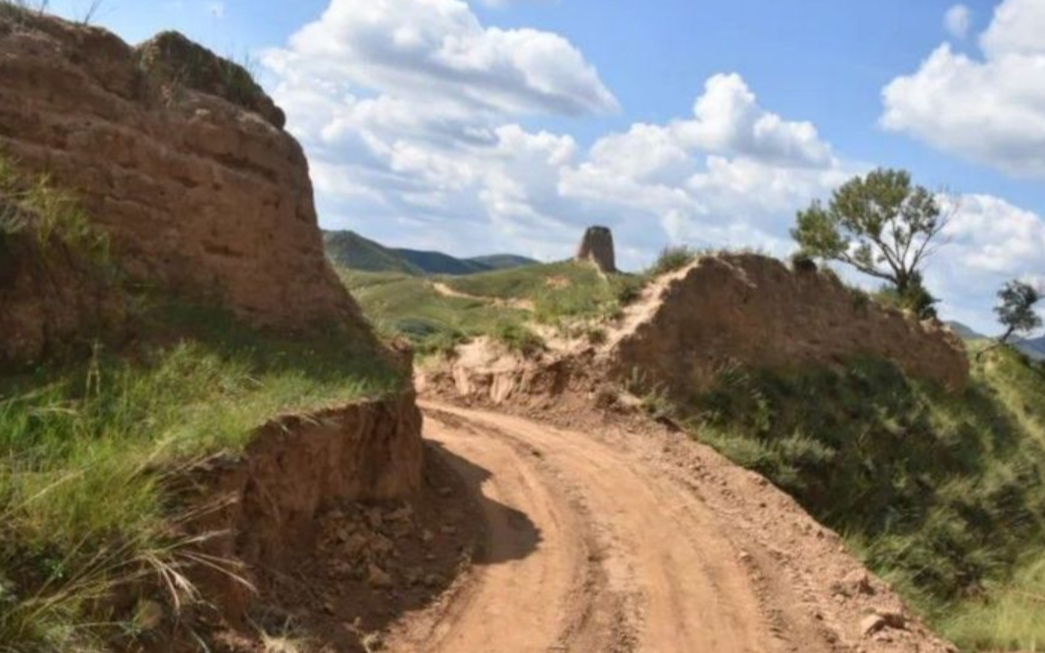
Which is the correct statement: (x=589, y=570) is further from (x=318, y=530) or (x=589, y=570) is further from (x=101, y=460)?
(x=101, y=460)

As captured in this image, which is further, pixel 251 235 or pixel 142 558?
pixel 251 235

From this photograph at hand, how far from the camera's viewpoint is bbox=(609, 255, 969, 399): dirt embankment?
1627cm

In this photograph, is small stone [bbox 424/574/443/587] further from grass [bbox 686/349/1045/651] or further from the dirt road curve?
grass [bbox 686/349/1045/651]

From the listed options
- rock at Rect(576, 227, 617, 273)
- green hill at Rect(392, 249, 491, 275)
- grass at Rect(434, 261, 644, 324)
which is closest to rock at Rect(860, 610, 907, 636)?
grass at Rect(434, 261, 644, 324)

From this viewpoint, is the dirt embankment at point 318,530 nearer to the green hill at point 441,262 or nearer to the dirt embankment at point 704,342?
the dirt embankment at point 704,342

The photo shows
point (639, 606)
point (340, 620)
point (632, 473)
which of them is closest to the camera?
point (340, 620)

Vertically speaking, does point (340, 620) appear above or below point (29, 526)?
below

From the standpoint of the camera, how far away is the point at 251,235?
9898 mm

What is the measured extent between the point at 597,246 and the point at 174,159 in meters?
22.9

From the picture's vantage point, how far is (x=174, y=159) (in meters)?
9.38

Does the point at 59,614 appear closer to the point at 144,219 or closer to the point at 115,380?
the point at 115,380

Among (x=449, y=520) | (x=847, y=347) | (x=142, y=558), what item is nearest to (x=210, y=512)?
(x=142, y=558)

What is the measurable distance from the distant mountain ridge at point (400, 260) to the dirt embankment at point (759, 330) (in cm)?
461

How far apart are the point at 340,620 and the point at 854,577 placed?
5491mm
